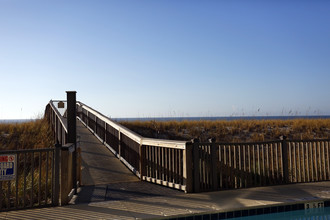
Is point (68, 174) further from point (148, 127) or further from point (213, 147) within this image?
point (148, 127)

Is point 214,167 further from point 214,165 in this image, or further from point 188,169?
point 188,169

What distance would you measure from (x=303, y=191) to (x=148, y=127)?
41.8ft

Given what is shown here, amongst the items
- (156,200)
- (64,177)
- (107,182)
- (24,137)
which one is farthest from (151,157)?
(24,137)

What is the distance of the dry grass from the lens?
652 inches

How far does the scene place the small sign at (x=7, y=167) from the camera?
5.20m

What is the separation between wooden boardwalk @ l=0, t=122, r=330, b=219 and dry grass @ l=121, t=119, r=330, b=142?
9.12m

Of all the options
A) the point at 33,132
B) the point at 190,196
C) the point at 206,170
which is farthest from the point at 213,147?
the point at 33,132

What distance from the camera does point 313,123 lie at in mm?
18578

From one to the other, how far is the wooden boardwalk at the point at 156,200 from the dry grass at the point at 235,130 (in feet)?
29.9

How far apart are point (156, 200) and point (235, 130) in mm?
13002

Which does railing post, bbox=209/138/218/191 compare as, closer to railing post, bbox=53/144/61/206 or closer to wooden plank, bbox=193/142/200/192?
wooden plank, bbox=193/142/200/192

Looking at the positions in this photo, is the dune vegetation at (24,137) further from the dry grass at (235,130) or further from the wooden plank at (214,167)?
the wooden plank at (214,167)

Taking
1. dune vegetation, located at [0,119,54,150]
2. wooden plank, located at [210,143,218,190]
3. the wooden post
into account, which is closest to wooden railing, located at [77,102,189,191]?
wooden plank, located at [210,143,218,190]

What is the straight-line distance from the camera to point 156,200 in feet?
18.7
